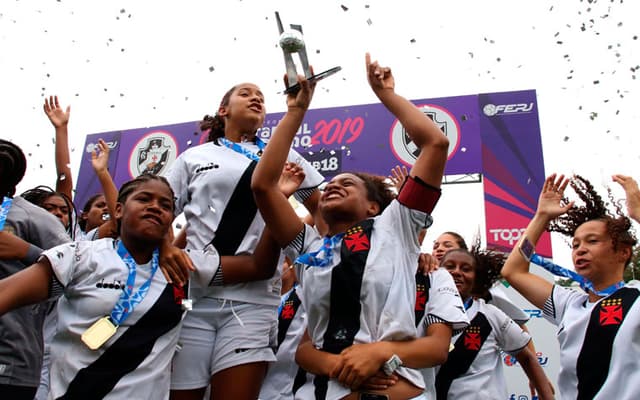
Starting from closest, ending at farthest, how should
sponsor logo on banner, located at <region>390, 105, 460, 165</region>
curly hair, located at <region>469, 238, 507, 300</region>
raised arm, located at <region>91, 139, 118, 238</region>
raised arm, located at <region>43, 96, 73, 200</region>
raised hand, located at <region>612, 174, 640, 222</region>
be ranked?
raised hand, located at <region>612, 174, 640, 222</region>, raised arm, located at <region>91, 139, 118, 238</region>, raised arm, located at <region>43, 96, 73, 200</region>, curly hair, located at <region>469, 238, 507, 300</region>, sponsor logo on banner, located at <region>390, 105, 460, 165</region>

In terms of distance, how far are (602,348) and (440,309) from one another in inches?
39.8

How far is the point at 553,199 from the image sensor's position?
3762 millimetres

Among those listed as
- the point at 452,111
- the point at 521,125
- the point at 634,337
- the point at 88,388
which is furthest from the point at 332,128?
the point at 88,388

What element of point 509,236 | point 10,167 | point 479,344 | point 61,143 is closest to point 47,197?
point 61,143

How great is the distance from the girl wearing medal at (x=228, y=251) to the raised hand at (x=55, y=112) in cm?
120

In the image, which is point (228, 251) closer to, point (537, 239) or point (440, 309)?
point (440, 309)

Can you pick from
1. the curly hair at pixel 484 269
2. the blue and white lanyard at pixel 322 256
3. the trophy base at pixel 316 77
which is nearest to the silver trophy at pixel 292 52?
the trophy base at pixel 316 77

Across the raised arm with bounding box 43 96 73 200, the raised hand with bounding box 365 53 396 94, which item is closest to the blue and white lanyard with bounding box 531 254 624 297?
the raised hand with bounding box 365 53 396 94

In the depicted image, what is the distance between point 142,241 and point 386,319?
1071 millimetres

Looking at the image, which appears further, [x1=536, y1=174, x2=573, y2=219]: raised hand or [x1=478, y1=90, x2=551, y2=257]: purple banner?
[x1=478, y1=90, x2=551, y2=257]: purple banner

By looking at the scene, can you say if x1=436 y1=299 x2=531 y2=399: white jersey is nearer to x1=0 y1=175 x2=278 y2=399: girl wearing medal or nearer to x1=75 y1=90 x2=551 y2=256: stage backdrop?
x1=0 y1=175 x2=278 y2=399: girl wearing medal

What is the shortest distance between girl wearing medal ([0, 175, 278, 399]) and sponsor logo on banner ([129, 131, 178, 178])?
1051 cm

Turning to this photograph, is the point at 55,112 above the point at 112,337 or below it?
above

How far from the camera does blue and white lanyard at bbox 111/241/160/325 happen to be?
90.6 inches
